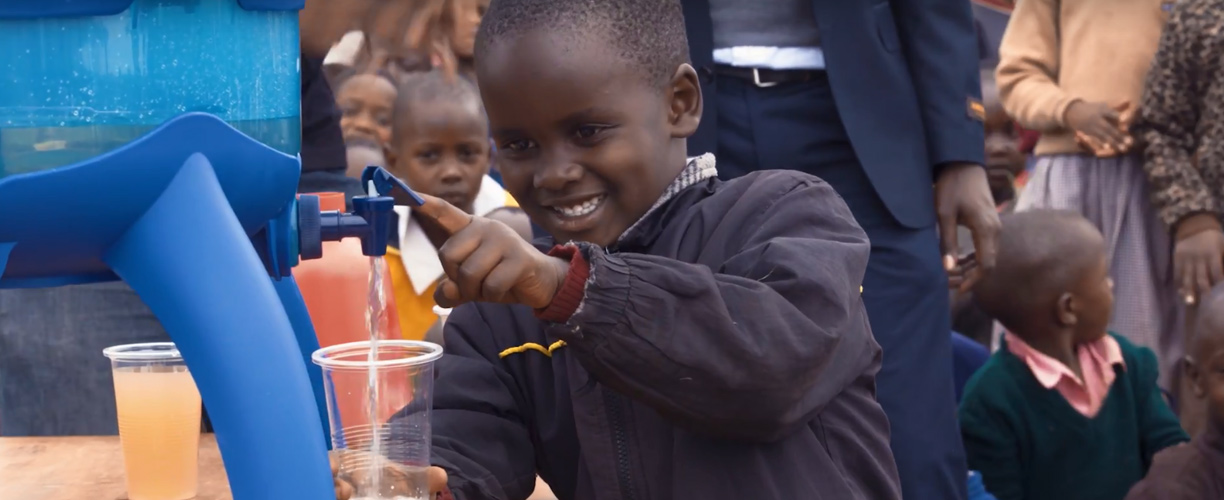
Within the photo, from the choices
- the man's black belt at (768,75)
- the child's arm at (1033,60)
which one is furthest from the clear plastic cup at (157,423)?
the child's arm at (1033,60)

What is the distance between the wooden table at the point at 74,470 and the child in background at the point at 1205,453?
1.60 m

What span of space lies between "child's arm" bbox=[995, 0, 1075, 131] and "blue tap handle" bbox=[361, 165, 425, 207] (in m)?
3.36

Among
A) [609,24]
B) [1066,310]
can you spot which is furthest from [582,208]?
[1066,310]

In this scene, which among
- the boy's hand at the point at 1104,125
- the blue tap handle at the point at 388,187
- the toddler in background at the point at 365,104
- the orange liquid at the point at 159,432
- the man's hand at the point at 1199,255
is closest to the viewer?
the blue tap handle at the point at 388,187

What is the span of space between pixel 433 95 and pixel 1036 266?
1.77m

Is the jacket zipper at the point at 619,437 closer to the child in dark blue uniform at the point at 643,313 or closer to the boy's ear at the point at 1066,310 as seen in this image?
the child in dark blue uniform at the point at 643,313

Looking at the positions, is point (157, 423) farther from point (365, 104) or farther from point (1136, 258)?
point (365, 104)

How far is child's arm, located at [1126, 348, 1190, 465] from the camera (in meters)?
3.64

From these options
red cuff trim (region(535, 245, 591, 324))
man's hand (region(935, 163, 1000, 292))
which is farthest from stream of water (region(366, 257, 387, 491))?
man's hand (region(935, 163, 1000, 292))

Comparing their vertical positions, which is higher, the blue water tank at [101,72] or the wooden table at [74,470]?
the blue water tank at [101,72]

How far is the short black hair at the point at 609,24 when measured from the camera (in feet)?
5.89

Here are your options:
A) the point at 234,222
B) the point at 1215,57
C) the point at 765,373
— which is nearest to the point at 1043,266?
the point at 1215,57

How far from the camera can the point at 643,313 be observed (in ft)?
4.57

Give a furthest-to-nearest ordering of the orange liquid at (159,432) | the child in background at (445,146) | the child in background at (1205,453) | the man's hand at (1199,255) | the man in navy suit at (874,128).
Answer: the child in background at (445,146)
the man's hand at (1199,255)
the child in background at (1205,453)
the man in navy suit at (874,128)
the orange liquid at (159,432)
